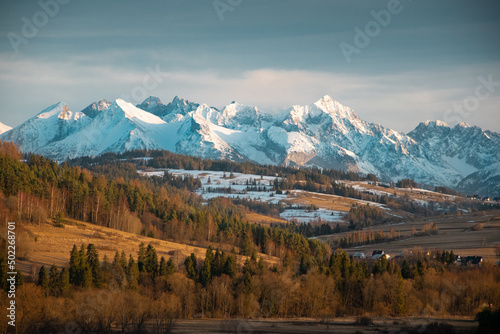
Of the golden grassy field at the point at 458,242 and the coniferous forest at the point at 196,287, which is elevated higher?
the golden grassy field at the point at 458,242

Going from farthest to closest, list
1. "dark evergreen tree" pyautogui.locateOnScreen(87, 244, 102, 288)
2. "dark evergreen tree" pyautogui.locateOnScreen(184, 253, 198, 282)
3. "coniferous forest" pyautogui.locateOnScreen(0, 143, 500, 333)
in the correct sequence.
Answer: "dark evergreen tree" pyautogui.locateOnScreen(184, 253, 198, 282) < "dark evergreen tree" pyautogui.locateOnScreen(87, 244, 102, 288) < "coniferous forest" pyautogui.locateOnScreen(0, 143, 500, 333)

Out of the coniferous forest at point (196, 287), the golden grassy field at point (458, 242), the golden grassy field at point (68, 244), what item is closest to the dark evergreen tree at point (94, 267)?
the coniferous forest at point (196, 287)

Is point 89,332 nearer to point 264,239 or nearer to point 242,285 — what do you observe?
point 242,285

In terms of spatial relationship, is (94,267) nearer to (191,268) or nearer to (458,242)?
(191,268)

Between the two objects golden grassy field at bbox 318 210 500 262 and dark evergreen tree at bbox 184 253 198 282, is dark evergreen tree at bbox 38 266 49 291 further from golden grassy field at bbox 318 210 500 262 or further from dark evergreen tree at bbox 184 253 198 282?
golden grassy field at bbox 318 210 500 262

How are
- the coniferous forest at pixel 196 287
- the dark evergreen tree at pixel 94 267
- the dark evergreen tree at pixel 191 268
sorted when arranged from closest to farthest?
the coniferous forest at pixel 196 287 < the dark evergreen tree at pixel 94 267 < the dark evergreen tree at pixel 191 268

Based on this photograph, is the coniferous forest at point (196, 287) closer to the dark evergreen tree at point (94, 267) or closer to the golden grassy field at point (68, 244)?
the dark evergreen tree at point (94, 267)

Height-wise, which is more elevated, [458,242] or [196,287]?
[458,242]

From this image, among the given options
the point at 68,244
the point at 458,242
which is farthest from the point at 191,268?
the point at 458,242

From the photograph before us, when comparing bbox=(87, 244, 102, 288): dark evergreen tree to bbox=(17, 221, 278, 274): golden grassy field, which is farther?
bbox=(17, 221, 278, 274): golden grassy field

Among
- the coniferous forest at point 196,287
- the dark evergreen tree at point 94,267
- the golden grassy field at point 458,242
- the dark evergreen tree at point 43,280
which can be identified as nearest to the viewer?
the coniferous forest at point 196,287

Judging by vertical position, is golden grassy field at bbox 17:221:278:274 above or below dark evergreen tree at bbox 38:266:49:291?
above

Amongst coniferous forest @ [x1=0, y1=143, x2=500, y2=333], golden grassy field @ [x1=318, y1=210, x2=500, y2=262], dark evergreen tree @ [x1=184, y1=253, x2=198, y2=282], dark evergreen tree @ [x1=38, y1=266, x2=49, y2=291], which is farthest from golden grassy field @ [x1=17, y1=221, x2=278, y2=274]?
golden grassy field @ [x1=318, y1=210, x2=500, y2=262]

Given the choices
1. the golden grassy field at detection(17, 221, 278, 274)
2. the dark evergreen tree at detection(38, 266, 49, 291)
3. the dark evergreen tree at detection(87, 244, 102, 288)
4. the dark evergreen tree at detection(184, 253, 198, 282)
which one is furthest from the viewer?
the dark evergreen tree at detection(184, 253, 198, 282)
